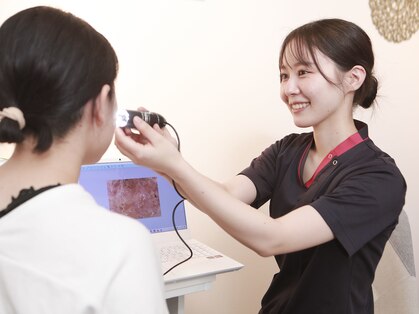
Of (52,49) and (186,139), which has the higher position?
(52,49)

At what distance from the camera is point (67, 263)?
1.68 feet

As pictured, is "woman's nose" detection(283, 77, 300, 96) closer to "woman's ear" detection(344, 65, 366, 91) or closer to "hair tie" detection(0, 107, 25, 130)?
"woman's ear" detection(344, 65, 366, 91)

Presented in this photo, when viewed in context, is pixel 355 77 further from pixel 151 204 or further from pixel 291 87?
pixel 151 204

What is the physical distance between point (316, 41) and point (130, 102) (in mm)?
670

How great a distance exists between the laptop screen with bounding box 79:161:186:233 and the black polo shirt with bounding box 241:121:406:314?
0.37m

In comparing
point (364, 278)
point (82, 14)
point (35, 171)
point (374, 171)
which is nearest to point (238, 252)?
point (364, 278)

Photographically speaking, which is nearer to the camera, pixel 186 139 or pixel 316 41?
pixel 316 41

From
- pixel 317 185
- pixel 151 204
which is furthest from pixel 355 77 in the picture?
pixel 151 204

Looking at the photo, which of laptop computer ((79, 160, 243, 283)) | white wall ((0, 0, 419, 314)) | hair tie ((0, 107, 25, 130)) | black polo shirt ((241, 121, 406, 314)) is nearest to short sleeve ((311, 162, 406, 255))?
black polo shirt ((241, 121, 406, 314))

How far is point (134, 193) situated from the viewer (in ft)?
4.03

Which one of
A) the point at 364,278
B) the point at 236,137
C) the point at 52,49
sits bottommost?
the point at 364,278

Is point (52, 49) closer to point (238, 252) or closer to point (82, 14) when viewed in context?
point (82, 14)

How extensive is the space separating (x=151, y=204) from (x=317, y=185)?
541 millimetres

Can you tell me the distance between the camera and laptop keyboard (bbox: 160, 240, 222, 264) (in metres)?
1.15
